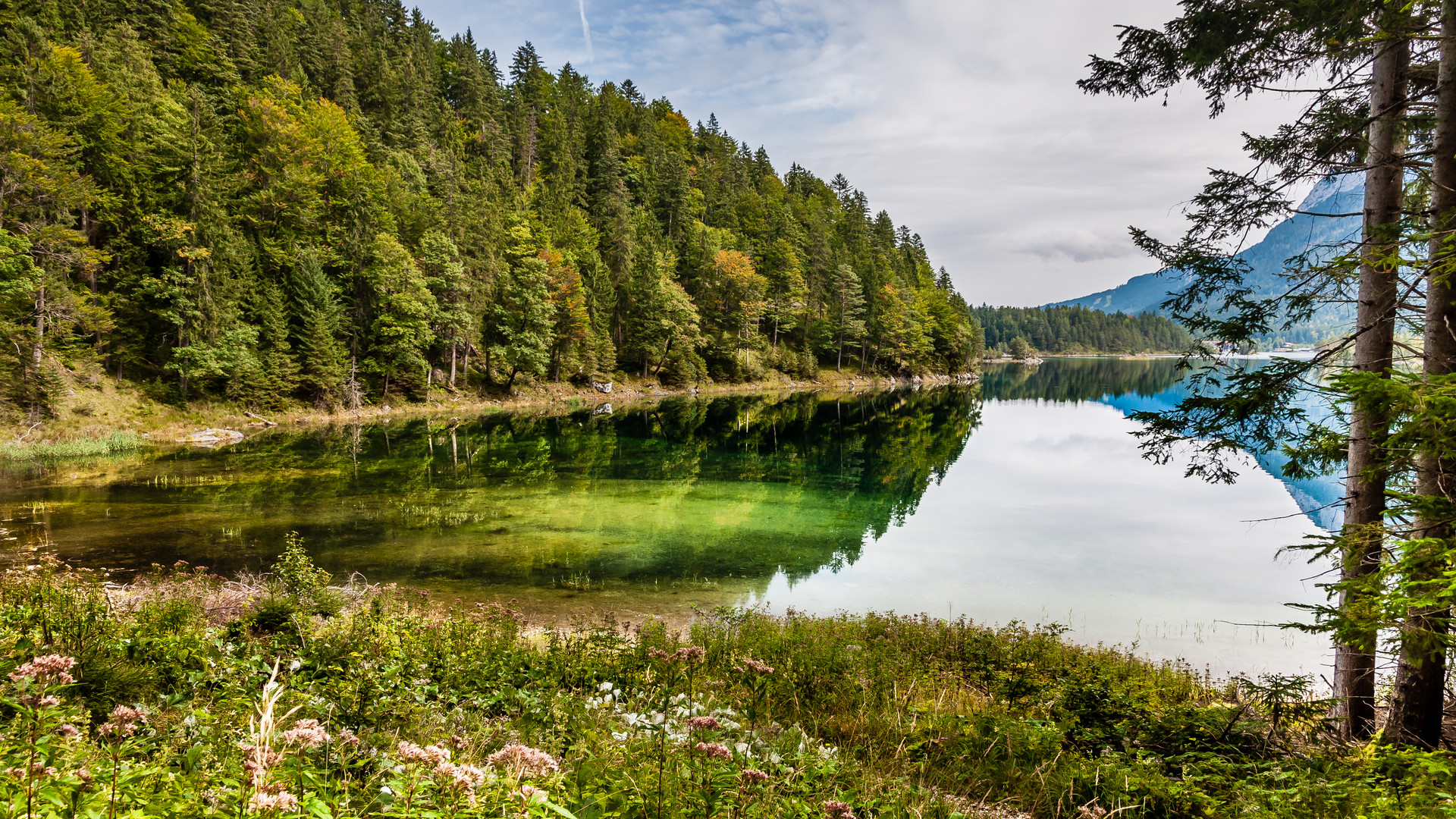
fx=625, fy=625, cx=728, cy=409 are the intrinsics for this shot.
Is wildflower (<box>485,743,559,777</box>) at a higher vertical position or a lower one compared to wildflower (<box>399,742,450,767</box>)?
lower

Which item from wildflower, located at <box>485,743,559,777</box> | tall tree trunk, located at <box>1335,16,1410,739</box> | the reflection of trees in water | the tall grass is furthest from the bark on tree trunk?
the reflection of trees in water

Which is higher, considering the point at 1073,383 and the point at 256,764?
the point at 1073,383

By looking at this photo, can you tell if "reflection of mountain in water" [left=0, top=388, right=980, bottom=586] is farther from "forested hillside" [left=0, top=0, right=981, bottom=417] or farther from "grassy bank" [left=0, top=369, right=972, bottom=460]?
"forested hillside" [left=0, top=0, right=981, bottom=417]

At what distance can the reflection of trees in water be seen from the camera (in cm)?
7319

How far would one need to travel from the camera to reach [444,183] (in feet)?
163

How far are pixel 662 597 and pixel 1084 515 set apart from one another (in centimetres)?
1529

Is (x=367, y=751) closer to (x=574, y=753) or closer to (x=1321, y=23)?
(x=574, y=753)

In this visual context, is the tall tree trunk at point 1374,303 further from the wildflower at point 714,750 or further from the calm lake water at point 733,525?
the wildflower at point 714,750

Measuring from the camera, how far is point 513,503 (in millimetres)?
20156

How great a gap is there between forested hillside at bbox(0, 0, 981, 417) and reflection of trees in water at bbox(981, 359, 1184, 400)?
41.0 feet

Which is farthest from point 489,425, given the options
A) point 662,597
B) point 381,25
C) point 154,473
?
point 381,25

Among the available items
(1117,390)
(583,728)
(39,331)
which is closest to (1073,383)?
(1117,390)

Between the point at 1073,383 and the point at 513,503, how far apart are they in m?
94.5

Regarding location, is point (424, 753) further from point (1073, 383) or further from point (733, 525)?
point (1073, 383)
